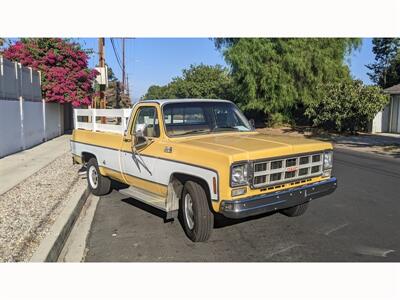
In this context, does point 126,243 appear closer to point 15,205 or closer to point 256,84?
point 15,205

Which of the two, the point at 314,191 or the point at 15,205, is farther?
the point at 15,205

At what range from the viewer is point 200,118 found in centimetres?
641

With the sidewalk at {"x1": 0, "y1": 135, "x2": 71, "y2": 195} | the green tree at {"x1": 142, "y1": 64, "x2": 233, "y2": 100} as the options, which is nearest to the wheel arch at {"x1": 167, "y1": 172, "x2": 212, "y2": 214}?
the sidewalk at {"x1": 0, "y1": 135, "x2": 71, "y2": 195}

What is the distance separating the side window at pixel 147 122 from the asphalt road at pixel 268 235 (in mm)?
1448

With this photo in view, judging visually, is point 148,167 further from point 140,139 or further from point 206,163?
point 206,163

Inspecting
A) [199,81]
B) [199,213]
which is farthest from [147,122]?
[199,81]

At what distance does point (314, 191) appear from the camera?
213 inches

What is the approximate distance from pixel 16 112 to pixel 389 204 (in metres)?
12.9

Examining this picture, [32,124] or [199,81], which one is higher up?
[199,81]

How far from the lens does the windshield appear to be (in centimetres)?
617

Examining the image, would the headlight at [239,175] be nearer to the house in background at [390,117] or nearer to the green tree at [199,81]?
the house in background at [390,117]

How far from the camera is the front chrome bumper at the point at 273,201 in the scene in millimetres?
4634

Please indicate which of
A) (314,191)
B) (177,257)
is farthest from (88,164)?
(314,191)

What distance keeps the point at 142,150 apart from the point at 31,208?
7.47 feet
